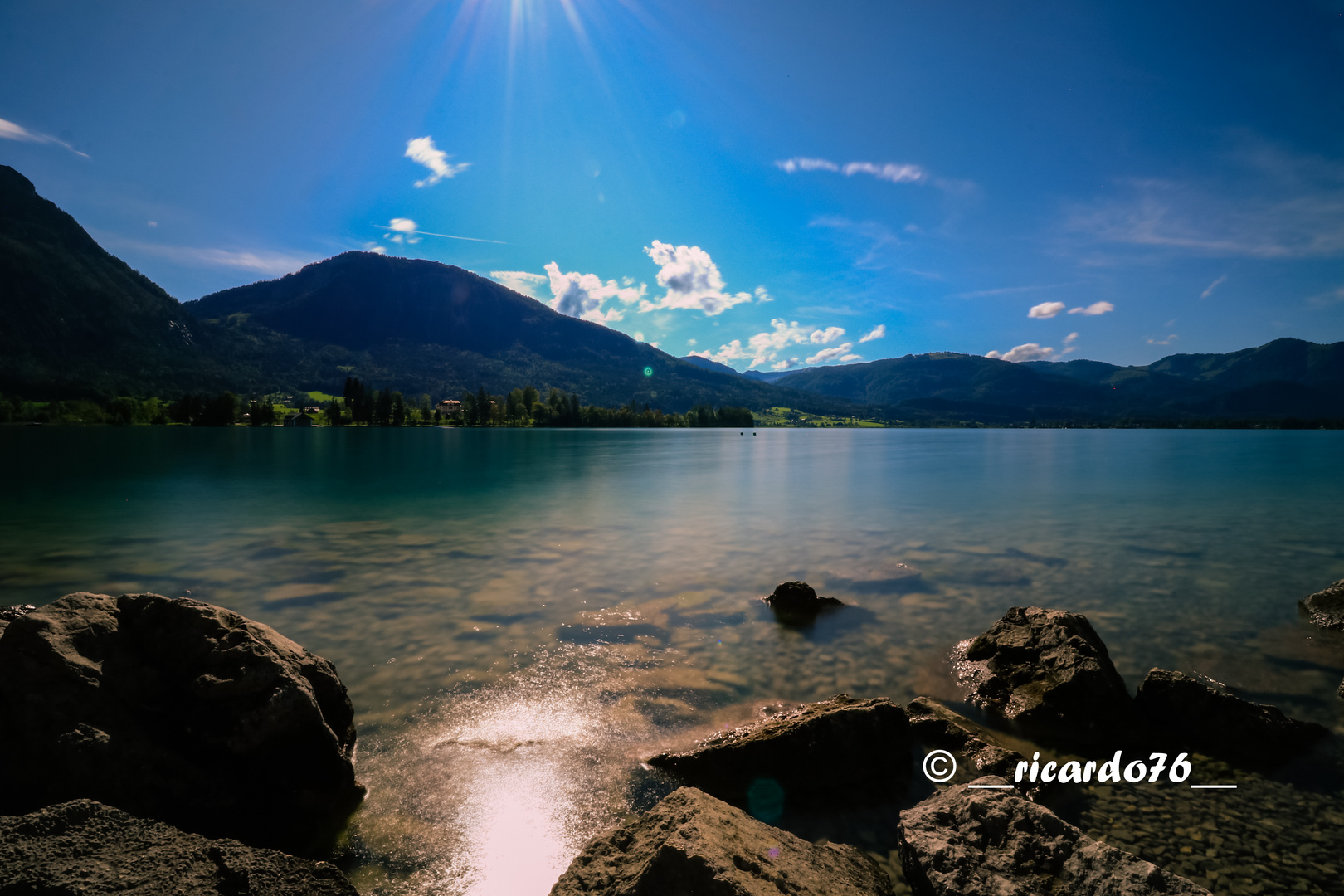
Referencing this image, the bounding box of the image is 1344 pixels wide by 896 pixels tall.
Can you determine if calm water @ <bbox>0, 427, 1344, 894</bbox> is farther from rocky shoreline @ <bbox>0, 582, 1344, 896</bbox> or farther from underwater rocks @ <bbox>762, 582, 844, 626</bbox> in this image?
rocky shoreline @ <bbox>0, 582, 1344, 896</bbox>

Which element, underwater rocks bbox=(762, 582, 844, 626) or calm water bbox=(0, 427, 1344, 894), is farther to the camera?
underwater rocks bbox=(762, 582, 844, 626)

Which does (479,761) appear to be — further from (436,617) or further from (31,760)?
(436,617)

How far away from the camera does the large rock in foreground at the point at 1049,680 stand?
8.92 m

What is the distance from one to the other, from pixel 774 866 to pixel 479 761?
5.02 meters

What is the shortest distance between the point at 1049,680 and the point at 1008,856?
526 cm

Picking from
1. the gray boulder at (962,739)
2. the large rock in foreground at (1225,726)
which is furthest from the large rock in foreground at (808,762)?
the large rock in foreground at (1225,726)

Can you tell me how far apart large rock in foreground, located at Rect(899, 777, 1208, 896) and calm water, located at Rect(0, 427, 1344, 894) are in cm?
362

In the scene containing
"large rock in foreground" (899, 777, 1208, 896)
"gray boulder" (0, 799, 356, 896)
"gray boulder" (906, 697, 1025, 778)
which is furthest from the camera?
"gray boulder" (906, 697, 1025, 778)

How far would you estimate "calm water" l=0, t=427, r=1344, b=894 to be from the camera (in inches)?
316

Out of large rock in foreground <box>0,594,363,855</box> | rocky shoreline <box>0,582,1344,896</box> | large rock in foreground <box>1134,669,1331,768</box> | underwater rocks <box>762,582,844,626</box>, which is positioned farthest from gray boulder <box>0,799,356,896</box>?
large rock in foreground <box>1134,669,1331,768</box>

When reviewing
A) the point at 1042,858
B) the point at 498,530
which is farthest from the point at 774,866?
the point at 498,530

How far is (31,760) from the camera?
559 centimetres

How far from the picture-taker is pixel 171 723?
6.51 m

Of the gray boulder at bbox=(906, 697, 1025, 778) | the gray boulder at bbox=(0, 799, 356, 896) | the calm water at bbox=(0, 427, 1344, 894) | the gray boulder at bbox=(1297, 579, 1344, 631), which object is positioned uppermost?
the gray boulder at bbox=(0, 799, 356, 896)
